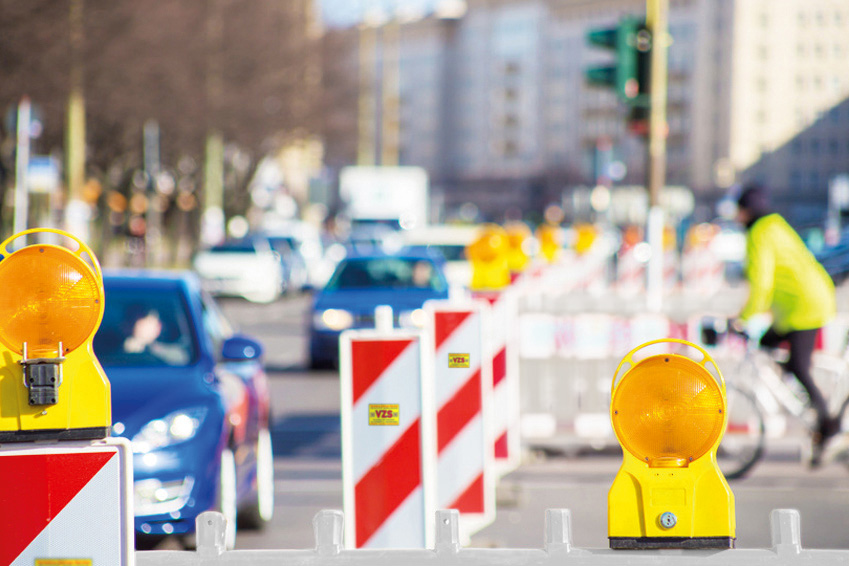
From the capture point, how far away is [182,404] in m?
7.10

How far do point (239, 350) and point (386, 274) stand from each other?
11.7m

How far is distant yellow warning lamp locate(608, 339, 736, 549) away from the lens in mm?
4074

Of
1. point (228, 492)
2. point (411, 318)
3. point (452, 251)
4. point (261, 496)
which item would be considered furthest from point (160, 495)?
point (452, 251)

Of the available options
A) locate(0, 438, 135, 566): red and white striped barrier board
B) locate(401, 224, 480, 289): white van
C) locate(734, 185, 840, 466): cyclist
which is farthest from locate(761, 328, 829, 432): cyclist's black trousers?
locate(401, 224, 480, 289): white van

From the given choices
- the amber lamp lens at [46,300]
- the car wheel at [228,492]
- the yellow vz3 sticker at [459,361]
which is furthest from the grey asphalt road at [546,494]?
the amber lamp lens at [46,300]

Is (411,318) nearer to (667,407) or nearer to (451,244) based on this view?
(667,407)

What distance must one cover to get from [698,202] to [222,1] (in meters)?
61.6

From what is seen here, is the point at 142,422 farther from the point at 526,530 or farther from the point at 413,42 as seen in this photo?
the point at 413,42

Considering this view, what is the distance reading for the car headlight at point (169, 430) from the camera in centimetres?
682

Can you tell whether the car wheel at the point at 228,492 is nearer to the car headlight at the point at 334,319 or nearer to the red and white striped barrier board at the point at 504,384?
the red and white striped barrier board at the point at 504,384

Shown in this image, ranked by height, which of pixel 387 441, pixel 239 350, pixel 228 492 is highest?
pixel 239 350

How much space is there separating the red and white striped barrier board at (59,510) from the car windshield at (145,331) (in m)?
3.79

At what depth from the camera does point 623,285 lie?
3203cm

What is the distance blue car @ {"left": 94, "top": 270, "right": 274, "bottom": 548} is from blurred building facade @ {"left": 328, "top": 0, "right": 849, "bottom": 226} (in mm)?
83260
